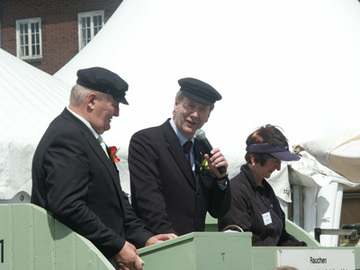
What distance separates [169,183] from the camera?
3.91m

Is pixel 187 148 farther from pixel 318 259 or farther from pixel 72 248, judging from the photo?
pixel 72 248

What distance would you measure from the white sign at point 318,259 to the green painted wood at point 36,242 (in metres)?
1.11

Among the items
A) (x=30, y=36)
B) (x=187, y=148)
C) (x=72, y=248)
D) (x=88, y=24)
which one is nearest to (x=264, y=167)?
(x=187, y=148)

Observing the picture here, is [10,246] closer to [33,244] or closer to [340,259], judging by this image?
[33,244]

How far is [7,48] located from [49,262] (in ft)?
76.6

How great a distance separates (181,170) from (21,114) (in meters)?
2.76

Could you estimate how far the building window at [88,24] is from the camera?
2439 centimetres

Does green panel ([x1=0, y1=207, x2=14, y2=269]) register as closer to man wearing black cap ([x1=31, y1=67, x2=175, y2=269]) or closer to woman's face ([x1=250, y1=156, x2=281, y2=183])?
man wearing black cap ([x1=31, y1=67, x2=175, y2=269])

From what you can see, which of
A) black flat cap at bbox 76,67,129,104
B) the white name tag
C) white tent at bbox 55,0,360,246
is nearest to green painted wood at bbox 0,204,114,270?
black flat cap at bbox 76,67,129,104

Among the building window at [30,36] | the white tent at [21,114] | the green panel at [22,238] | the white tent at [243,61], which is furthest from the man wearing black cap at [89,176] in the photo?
the building window at [30,36]

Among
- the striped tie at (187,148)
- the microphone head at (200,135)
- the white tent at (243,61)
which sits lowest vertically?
the striped tie at (187,148)

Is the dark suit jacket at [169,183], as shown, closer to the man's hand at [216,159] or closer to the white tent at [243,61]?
the man's hand at [216,159]

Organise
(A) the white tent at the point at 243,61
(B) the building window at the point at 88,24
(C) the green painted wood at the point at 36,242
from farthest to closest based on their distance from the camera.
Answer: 1. (B) the building window at the point at 88,24
2. (A) the white tent at the point at 243,61
3. (C) the green painted wood at the point at 36,242

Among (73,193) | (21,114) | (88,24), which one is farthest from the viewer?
(88,24)
